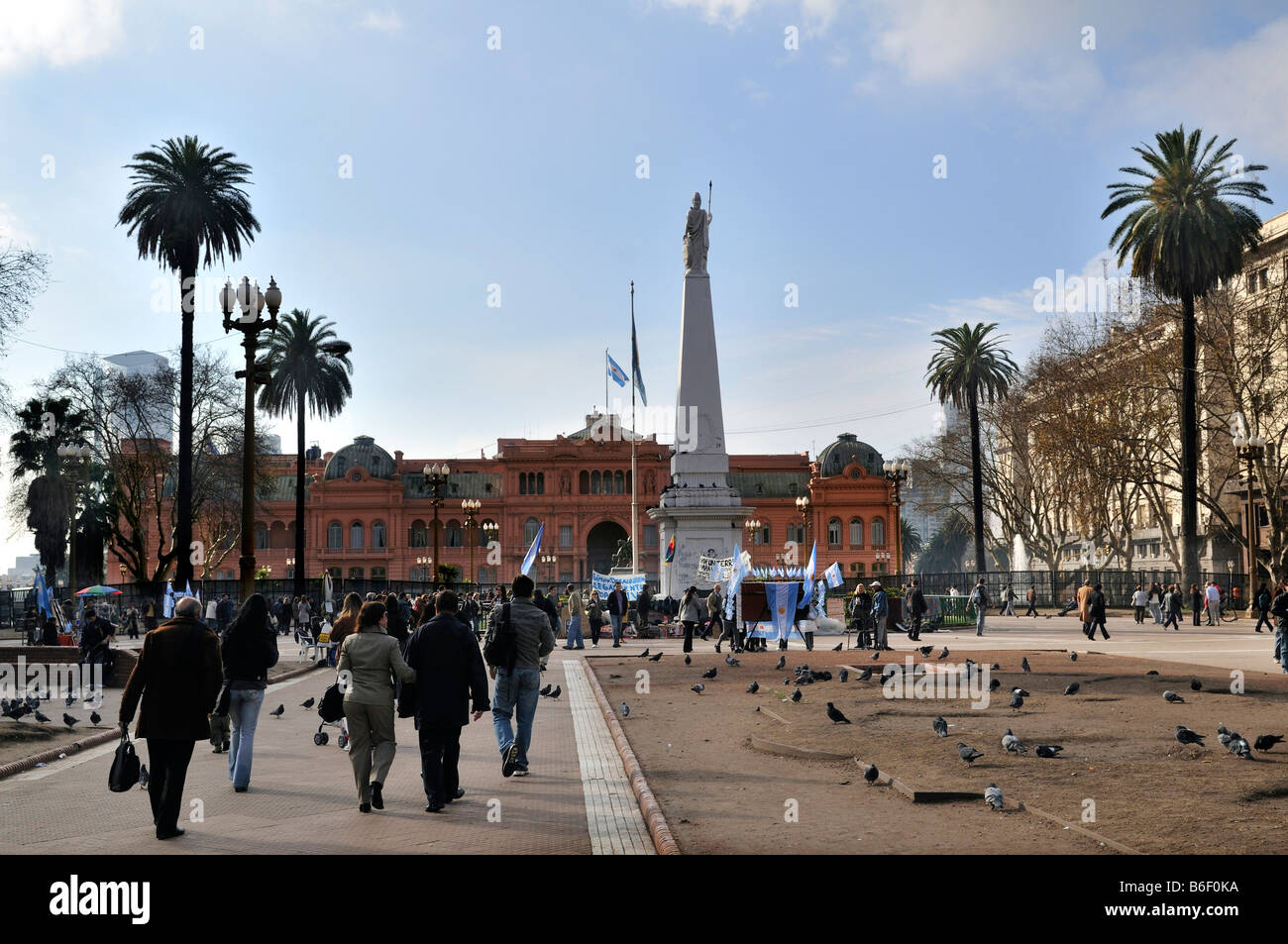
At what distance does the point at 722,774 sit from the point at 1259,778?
4320 mm

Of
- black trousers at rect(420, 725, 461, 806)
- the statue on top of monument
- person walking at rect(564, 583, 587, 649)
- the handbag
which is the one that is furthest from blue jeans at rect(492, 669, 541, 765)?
the statue on top of monument

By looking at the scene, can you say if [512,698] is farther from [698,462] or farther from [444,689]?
[698,462]

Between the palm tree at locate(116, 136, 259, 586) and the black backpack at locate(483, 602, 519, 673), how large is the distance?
1113 inches

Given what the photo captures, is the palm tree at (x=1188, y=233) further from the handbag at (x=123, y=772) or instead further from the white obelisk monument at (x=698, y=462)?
the handbag at (x=123, y=772)

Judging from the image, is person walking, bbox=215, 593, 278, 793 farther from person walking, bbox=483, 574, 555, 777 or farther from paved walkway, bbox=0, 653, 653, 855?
person walking, bbox=483, 574, 555, 777

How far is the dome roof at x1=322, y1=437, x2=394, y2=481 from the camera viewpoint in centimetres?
8619

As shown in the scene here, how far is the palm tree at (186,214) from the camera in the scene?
36281 mm

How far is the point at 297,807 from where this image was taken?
887 cm

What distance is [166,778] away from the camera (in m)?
7.84

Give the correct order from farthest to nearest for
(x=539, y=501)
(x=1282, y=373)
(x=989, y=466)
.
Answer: (x=539, y=501) < (x=989, y=466) < (x=1282, y=373)
